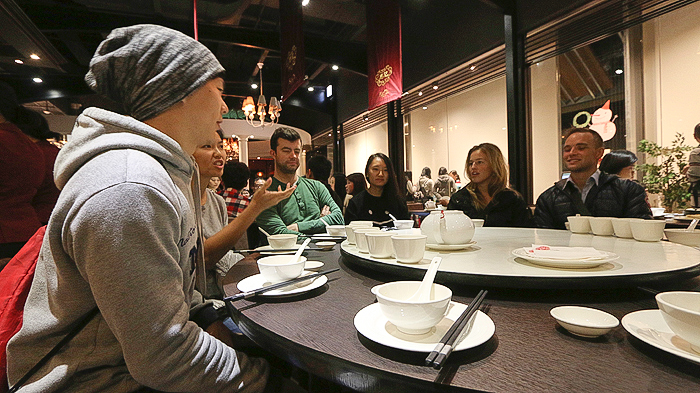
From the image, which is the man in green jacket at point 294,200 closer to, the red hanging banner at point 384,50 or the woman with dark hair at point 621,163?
the red hanging banner at point 384,50

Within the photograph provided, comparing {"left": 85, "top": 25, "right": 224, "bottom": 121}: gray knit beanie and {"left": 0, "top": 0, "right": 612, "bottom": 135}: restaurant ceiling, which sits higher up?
{"left": 0, "top": 0, "right": 612, "bottom": 135}: restaurant ceiling

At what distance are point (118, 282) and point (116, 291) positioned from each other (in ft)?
0.06

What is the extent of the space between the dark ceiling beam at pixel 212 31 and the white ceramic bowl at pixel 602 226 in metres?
5.69

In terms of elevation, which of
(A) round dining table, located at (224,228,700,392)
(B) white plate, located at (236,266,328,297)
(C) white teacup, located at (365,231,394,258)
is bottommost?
(A) round dining table, located at (224,228,700,392)

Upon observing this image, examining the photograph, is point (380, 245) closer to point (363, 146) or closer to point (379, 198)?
point (379, 198)

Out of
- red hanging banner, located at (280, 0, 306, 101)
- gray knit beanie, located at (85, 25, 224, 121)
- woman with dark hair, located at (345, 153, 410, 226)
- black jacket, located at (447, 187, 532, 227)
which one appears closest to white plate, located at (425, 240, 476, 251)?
gray knit beanie, located at (85, 25, 224, 121)

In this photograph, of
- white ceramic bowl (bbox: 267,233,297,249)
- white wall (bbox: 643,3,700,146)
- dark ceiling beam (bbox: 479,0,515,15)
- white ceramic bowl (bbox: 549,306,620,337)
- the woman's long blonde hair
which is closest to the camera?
white ceramic bowl (bbox: 549,306,620,337)

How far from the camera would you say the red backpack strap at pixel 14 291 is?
77 centimetres

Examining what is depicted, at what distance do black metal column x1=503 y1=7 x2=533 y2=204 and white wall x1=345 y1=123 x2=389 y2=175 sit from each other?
134 inches

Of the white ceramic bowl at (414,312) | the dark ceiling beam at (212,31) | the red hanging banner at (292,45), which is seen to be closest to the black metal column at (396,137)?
the dark ceiling beam at (212,31)

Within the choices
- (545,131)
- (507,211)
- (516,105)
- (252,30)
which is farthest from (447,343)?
(252,30)

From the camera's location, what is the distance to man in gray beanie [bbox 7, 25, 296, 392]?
0.69 metres

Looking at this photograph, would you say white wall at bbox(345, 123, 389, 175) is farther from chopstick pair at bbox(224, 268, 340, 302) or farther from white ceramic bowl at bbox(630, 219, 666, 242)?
chopstick pair at bbox(224, 268, 340, 302)

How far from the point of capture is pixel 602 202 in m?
2.89
